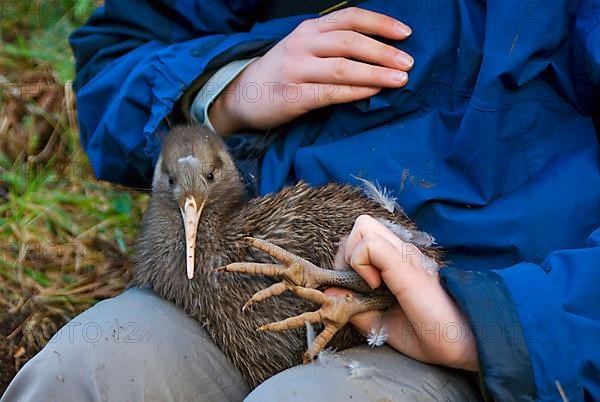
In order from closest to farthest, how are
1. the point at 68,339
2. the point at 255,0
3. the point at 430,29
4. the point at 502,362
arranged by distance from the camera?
the point at 502,362 < the point at 68,339 < the point at 430,29 < the point at 255,0

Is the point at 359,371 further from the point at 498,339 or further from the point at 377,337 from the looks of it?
the point at 498,339

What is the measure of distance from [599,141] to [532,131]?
0.58 ft

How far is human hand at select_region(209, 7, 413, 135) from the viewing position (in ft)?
6.82

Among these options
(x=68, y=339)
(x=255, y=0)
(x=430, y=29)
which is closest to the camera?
(x=68, y=339)

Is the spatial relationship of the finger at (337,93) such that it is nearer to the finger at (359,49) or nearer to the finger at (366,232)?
the finger at (359,49)

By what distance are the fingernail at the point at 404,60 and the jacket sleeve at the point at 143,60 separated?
1.16 feet

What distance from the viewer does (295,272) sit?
1865 mm

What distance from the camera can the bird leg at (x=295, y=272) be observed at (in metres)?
1.86

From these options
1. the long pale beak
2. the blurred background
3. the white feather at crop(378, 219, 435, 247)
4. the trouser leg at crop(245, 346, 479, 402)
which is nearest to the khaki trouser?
the trouser leg at crop(245, 346, 479, 402)

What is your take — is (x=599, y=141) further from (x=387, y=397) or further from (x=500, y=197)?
(x=387, y=397)

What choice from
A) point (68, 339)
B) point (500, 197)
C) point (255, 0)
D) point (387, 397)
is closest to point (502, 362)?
point (387, 397)

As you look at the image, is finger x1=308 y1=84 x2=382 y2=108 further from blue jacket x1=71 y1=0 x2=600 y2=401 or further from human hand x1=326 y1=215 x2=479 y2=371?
human hand x1=326 y1=215 x2=479 y2=371

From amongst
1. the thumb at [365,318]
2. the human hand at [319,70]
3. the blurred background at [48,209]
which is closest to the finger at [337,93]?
the human hand at [319,70]

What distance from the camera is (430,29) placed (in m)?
2.05
